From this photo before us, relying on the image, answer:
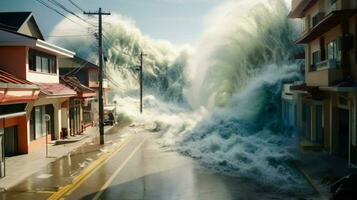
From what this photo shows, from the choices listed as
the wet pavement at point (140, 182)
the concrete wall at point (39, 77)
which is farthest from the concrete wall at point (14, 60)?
the wet pavement at point (140, 182)

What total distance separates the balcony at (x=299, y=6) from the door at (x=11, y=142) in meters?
16.5

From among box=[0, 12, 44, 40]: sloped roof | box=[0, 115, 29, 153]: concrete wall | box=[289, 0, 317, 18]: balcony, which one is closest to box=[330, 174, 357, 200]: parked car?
box=[289, 0, 317, 18]: balcony

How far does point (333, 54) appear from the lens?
65.8 feet

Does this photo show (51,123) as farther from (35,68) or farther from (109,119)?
(109,119)

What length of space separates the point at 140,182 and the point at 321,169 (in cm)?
671

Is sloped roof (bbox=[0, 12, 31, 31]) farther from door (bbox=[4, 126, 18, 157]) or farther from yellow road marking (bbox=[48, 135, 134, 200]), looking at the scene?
yellow road marking (bbox=[48, 135, 134, 200])

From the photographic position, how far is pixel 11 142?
2208 cm

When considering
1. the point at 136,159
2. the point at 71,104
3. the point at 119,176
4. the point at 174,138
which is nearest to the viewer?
the point at 119,176

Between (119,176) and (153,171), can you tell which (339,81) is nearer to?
(153,171)

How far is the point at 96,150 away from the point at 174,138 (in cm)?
593

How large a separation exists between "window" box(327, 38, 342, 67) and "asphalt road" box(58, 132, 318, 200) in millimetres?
6894

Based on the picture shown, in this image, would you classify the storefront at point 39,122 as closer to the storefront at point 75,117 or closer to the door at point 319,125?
the storefront at point 75,117

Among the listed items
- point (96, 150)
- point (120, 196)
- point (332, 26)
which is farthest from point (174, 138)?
point (120, 196)

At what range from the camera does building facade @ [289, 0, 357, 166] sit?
16.7 m
